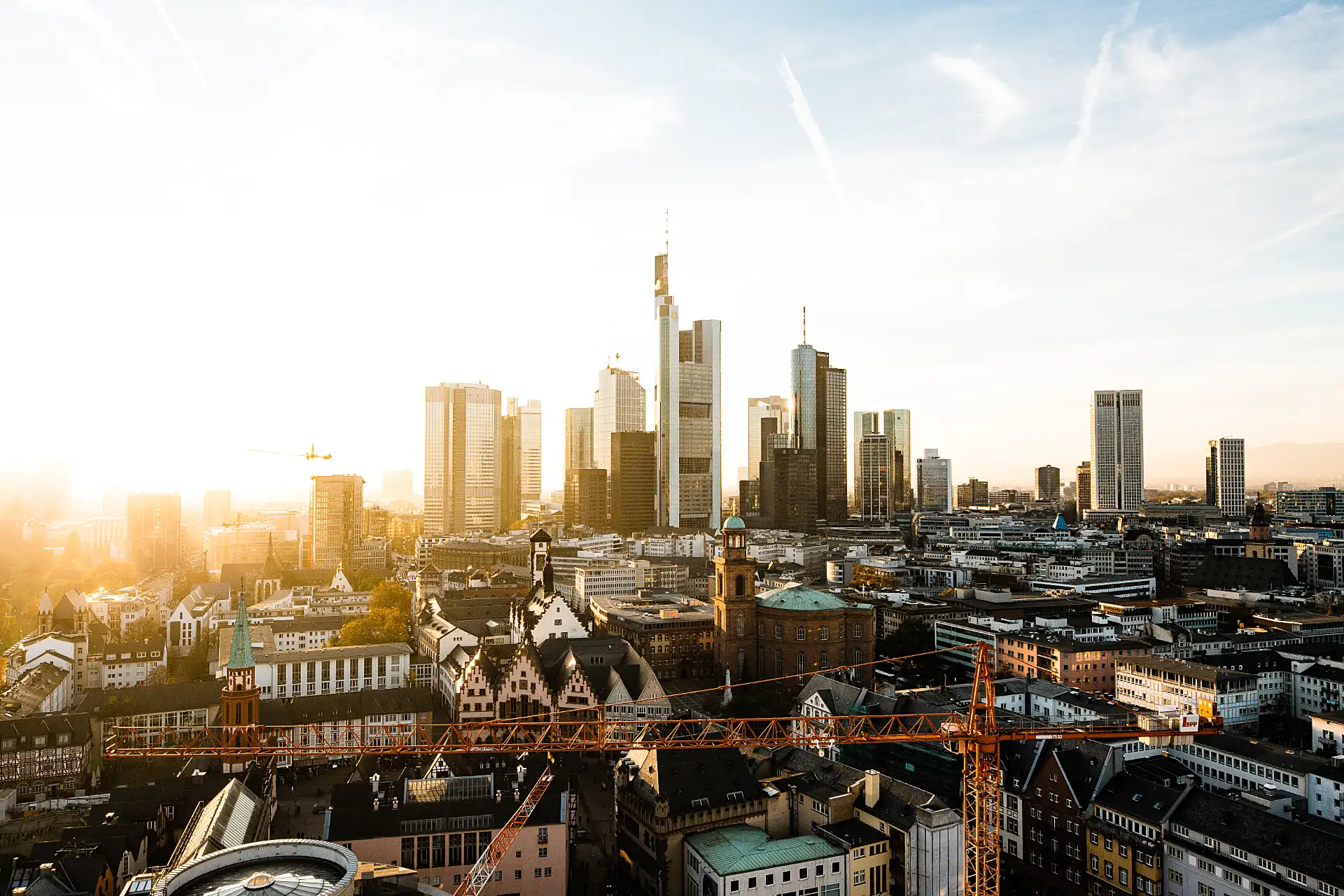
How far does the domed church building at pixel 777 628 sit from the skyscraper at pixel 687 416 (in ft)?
308

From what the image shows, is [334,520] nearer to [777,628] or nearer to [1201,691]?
[777,628]

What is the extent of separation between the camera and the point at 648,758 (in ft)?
99.9

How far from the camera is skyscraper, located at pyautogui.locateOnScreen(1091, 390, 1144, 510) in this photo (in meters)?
183

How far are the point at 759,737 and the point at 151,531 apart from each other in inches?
3771

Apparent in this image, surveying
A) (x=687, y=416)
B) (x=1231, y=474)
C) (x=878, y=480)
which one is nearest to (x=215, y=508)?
(x=687, y=416)

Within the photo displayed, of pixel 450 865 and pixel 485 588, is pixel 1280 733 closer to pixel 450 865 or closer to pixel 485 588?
pixel 450 865

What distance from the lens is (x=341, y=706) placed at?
43531 millimetres

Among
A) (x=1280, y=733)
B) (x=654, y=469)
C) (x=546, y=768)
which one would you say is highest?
(x=654, y=469)

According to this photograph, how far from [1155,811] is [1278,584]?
66244 millimetres

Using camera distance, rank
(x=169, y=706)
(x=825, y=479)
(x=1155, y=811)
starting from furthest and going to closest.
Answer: (x=825, y=479), (x=169, y=706), (x=1155, y=811)

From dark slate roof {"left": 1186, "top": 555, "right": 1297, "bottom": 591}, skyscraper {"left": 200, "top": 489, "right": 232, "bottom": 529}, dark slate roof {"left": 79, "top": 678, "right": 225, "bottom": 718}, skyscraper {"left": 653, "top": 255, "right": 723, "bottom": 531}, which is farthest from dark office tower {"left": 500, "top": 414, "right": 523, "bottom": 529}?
dark slate roof {"left": 79, "top": 678, "right": 225, "bottom": 718}

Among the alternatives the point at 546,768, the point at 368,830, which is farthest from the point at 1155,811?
the point at 368,830

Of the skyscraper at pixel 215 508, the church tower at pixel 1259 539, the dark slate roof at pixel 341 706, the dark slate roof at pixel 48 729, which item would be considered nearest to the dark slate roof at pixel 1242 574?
the church tower at pixel 1259 539

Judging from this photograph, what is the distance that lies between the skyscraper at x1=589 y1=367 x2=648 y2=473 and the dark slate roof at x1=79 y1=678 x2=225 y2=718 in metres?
115
